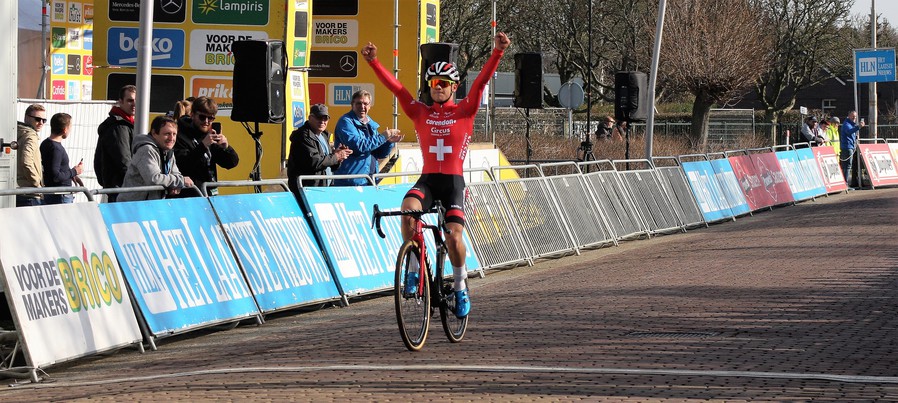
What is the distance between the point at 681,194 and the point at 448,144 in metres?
14.3

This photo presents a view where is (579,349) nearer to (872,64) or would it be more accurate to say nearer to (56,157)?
(56,157)

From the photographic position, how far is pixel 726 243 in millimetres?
20141

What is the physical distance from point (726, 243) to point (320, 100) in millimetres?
8602

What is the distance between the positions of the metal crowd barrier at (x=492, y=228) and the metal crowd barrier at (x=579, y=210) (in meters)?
1.47

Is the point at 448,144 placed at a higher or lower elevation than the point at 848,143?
lower

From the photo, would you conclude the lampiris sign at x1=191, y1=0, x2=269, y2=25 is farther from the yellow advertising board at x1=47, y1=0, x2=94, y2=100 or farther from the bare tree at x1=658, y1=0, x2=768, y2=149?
the bare tree at x1=658, y1=0, x2=768, y2=149

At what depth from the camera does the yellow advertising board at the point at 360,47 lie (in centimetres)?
2539

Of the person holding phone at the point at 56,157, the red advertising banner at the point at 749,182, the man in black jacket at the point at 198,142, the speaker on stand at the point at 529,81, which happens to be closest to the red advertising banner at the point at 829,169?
the red advertising banner at the point at 749,182

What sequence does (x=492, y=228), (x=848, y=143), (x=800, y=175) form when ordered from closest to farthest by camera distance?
(x=492, y=228), (x=800, y=175), (x=848, y=143)

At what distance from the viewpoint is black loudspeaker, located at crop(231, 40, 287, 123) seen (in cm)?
1527

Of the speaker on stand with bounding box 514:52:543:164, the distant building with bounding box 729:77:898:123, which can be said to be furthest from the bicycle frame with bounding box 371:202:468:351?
the distant building with bounding box 729:77:898:123

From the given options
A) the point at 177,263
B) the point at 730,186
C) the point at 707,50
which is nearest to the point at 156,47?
the point at 177,263

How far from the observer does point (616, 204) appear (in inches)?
832

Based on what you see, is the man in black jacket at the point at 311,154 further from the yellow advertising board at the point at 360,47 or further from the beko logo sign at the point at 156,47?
the yellow advertising board at the point at 360,47
